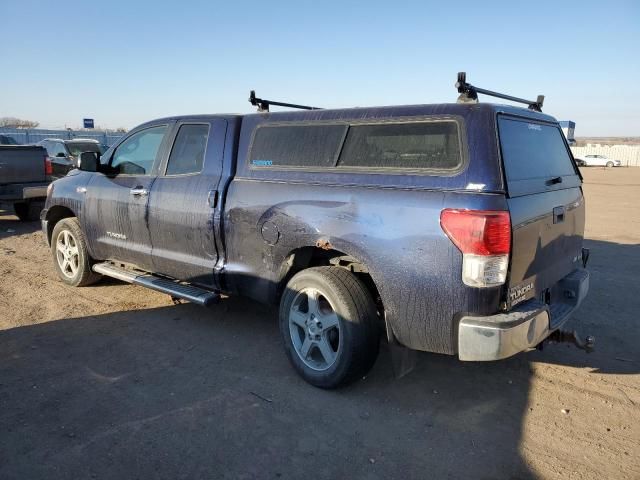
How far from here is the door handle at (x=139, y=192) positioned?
196 inches

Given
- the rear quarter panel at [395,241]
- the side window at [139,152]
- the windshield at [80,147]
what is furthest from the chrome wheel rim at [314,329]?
the windshield at [80,147]

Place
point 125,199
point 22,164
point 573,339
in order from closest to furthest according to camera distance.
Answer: point 573,339 < point 125,199 < point 22,164

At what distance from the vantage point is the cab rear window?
3217 mm

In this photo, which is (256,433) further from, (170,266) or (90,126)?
(90,126)

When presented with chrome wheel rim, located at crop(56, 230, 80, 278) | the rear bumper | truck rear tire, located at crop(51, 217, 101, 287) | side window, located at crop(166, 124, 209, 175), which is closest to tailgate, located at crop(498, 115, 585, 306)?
the rear bumper

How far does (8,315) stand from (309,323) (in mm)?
3333

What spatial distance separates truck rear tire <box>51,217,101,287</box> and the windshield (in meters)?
9.18

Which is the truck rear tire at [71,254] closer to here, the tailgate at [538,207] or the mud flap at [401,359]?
the mud flap at [401,359]

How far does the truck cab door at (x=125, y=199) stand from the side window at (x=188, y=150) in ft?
0.67

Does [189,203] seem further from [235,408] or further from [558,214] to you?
[558,214]

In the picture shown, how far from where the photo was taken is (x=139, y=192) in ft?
16.5

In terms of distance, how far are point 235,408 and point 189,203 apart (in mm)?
1934

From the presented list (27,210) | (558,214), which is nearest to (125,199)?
(558,214)

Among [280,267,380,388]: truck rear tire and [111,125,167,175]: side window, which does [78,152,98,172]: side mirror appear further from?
[280,267,380,388]: truck rear tire
